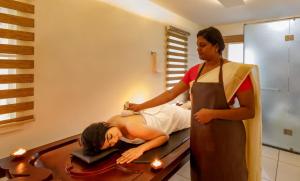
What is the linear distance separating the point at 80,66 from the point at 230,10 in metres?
2.72

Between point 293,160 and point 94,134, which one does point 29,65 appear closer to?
point 94,134

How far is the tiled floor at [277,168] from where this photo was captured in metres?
2.42

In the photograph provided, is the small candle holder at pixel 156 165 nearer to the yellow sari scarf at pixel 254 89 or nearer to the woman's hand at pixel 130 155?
the woman's hand at pixel 130 155

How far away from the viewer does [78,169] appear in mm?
1259

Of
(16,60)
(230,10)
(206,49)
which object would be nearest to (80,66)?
(16,60)

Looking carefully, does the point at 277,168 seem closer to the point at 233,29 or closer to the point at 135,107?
the point at 135,107

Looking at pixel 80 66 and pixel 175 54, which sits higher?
pixel 175 54

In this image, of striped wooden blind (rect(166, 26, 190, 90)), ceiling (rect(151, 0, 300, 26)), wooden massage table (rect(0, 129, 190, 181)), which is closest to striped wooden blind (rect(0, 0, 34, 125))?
wooden massage table (rect(0, 129, 190, 181))

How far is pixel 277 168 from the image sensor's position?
2609 mm

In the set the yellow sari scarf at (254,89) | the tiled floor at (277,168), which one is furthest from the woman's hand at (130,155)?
the tiled floor at (277,168)

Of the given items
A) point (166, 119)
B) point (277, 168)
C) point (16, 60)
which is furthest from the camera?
point (277, 168)

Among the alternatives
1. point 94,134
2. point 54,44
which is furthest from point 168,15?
point 94,134

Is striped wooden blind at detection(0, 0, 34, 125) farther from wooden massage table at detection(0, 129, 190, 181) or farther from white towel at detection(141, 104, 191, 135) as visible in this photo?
white towel at detection(141, 104, 191, 135)

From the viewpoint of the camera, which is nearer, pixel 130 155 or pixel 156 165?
pixel 156 165
